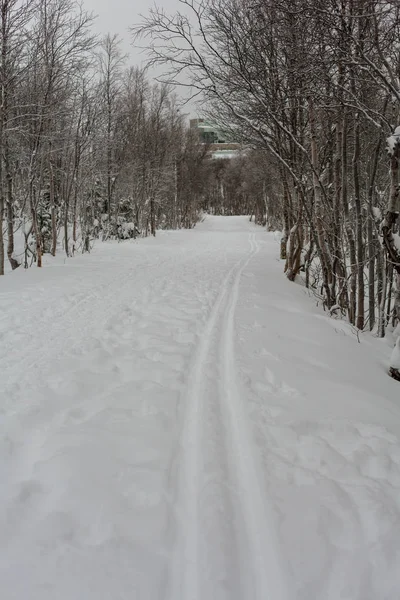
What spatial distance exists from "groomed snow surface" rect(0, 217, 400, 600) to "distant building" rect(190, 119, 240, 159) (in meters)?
7.05

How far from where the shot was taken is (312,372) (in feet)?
13.9

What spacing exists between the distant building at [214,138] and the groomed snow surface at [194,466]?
7.05 meters

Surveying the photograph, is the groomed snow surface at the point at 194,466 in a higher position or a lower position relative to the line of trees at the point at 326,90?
lower

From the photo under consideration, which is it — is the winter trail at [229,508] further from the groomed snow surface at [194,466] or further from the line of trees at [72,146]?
the line of trees at [72,146]

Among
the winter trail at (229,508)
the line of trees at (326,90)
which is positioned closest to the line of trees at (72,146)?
the line of trees at (326,90)

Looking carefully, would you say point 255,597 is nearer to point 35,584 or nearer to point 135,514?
point 135,514

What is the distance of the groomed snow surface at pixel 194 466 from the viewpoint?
70.7 inches

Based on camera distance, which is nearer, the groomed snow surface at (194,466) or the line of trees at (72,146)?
the groomed snow surface at (194,466)

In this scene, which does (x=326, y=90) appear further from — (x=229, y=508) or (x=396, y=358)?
(x=229, y=508)

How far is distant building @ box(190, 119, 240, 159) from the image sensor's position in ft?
33.1

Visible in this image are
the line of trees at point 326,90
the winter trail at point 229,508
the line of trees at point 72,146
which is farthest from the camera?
the line of trees at point 72,146

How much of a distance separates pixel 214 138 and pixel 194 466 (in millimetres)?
27208

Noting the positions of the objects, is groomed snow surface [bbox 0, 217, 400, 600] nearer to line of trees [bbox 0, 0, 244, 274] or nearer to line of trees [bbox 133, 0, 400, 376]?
line of trees [bbox 133, 0, 400, 376]

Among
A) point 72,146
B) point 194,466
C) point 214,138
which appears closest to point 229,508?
point 194,466
